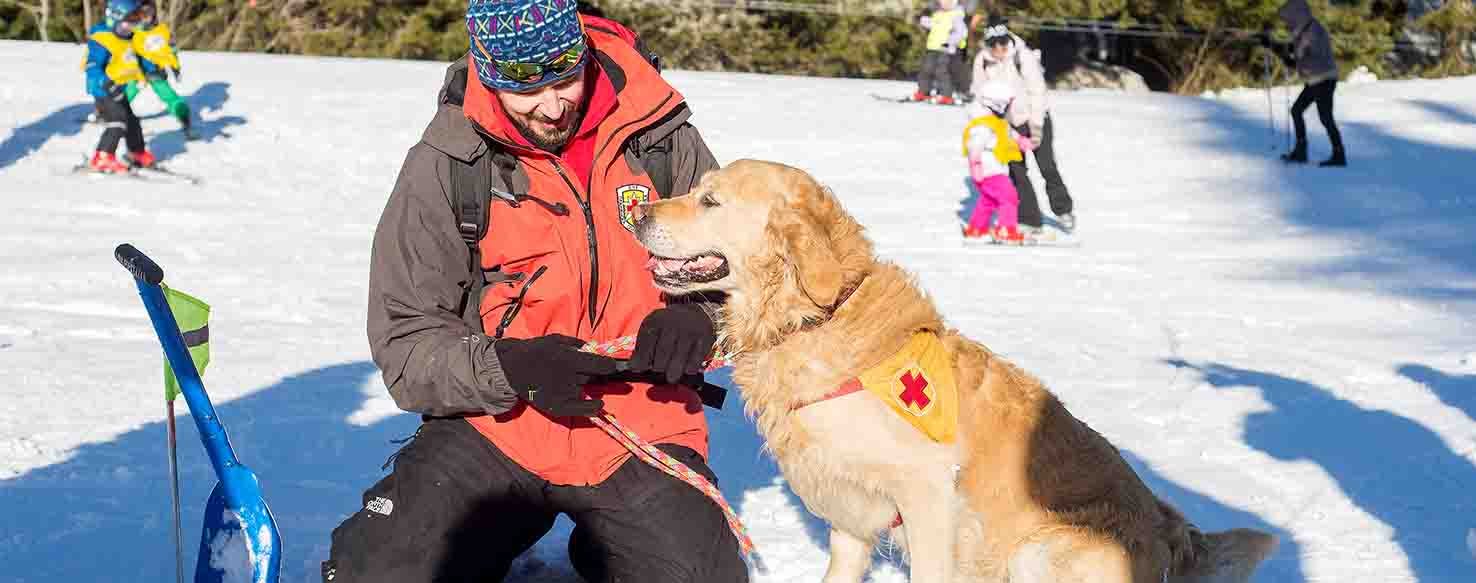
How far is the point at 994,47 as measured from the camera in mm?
12023

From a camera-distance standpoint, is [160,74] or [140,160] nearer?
[140,160]

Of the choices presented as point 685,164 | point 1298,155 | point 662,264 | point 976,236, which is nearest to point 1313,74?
point 1298,155

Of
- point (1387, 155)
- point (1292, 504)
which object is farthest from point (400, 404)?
point (1387, 155)

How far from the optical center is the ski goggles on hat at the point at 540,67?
3309 millimetres

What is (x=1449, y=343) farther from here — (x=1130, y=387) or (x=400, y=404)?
(x=400, y=404)

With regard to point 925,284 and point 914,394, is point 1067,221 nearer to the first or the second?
point 925,284

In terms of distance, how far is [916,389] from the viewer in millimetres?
3572

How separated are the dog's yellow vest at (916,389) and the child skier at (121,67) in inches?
414

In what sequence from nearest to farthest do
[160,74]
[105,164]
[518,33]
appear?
[518,33], [105,164], [160,74]

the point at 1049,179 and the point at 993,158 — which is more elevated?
the point at 993,158

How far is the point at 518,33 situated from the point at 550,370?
2.63 feet

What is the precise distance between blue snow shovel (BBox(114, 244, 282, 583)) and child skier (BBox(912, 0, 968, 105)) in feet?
55.7

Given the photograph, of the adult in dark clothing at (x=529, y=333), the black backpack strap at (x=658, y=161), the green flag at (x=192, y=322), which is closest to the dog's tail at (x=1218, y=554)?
the adult in dark clothing at (x=529, y=333)

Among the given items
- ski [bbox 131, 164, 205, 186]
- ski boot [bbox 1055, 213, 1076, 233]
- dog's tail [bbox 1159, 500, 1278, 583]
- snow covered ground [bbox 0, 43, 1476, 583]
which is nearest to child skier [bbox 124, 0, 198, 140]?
snow covered ground [bbox 0, 43, 1476, 583]
